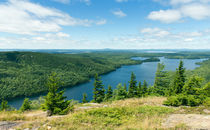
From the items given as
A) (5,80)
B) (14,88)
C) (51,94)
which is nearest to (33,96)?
(14,88)

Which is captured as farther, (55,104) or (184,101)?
(55,104)

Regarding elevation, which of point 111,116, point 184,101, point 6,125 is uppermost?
point 111,116

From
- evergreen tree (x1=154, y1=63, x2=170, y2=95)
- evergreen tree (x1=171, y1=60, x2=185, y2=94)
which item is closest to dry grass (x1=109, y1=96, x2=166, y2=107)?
evergreen tree (x1=171, y1=60, x2=185, y2=94)

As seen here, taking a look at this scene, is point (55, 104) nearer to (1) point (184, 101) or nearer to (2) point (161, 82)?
(1) point (184, 101)

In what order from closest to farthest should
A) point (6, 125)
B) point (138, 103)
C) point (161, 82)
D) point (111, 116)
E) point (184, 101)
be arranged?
point (6, 125) → point (111, 116) → point (184, 101) → point (138, 103) → point (161, 82)

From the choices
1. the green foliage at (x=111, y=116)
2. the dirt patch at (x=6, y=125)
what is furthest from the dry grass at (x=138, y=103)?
the dirt patch at (x=6, y=125)

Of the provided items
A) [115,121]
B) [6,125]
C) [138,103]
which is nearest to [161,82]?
[138,103]

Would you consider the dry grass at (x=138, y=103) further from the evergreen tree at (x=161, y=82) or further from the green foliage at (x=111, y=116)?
the evergreen tree at (x=161, y=82)

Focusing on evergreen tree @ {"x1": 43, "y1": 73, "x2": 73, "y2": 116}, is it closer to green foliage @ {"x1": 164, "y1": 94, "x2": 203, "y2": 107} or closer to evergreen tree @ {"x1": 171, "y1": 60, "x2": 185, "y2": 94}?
green foliage @ {"x1": 164, "y1": 94, "x2": 203, "y2": 107}

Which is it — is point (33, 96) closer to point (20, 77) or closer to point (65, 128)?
point (20, 77)

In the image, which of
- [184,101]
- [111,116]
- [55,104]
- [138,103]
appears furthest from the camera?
[138,103]

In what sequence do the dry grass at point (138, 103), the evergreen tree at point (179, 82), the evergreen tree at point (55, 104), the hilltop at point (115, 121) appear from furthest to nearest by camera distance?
1. the evergreen tree at point (179, 82)
2. the dry grass at point (138, 103)
3. the evergreen tree at point (55, 104)
4. the hilltop at point (115, 121)

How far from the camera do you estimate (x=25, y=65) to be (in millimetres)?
192125

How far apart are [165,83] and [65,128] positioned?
125 ft
